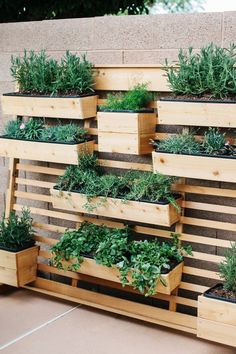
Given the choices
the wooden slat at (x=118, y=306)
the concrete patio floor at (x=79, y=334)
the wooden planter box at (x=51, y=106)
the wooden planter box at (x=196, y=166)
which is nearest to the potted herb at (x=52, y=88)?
the wooden planter box at (x=51, y=106)

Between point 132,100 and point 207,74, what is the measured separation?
47 cm

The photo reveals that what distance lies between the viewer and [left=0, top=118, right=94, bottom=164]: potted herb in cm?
316

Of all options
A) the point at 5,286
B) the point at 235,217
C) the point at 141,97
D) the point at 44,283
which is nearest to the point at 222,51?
the point at 141,97

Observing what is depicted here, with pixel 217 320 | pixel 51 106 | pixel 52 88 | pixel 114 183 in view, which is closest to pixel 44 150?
pixel 51 106

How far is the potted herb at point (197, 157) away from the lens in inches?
104

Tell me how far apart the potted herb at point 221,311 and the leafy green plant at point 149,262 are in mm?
287

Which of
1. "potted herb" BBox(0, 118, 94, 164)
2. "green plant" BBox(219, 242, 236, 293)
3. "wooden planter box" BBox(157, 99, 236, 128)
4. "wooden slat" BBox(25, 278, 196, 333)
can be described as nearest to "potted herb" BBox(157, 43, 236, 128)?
"wooden planter box" BBox(157, 99, 236, 128)

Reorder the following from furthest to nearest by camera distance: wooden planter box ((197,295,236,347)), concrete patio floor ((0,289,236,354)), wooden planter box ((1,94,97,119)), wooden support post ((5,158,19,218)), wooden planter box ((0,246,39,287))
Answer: wooden support post ((5,158,19,218))
wooden planter box ((0,246,39,287))
wooden planter box ((1,94,97,119))
concrete patio floor ((0,289,236,354))
wooden planter box ((197,295,236,347))

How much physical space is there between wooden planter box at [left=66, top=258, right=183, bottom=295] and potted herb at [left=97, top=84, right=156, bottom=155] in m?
0.68

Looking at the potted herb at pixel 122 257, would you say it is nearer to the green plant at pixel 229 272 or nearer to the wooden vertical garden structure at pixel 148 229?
the wooden vertical garden structure at pixel 148 229

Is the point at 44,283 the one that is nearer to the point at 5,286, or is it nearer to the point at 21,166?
the point at 5,286

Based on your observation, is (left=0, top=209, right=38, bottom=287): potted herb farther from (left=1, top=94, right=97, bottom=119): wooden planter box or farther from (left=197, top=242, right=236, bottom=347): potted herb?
(left=197, top=242, right=236, bottom=347): potted herb

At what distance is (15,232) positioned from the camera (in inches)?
135

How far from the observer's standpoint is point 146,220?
9.57ft
